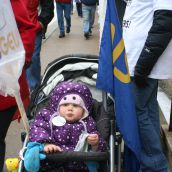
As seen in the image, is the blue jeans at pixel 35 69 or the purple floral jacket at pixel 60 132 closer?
the purple floral jacket at pixel 60 132

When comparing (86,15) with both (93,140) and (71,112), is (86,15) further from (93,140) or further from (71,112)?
(93,140)

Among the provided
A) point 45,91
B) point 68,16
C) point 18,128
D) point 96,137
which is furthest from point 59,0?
point 96,137

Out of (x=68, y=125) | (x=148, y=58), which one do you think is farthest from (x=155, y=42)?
(x=68, y=125)

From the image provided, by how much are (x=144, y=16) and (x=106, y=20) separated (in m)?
0.29

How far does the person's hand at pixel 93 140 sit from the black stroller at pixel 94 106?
10 centimetres

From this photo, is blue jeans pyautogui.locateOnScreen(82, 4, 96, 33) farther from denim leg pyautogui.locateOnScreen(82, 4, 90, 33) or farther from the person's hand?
the person's hand

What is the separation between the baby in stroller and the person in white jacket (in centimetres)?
43

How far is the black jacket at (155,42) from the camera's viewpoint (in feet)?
9.41

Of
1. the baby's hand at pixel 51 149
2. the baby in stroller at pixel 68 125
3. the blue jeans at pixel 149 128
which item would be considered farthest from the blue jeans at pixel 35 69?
the baby's hand at pixel 51 149

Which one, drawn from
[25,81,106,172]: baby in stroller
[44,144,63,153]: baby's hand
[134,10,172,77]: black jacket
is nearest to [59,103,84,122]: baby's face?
[25,81,106,172]: baby in stroller

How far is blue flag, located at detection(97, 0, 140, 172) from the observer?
2.98m

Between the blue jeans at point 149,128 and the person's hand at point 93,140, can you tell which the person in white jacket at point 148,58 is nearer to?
the blue jeans at point 149,128

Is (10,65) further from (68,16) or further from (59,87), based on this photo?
(68,16)

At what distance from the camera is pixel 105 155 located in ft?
9.30
